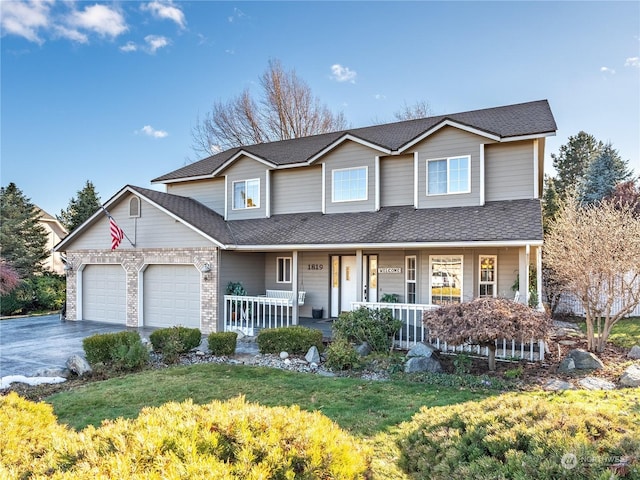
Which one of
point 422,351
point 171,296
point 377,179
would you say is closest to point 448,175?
point 377,179

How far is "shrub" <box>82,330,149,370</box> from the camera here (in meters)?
8.93

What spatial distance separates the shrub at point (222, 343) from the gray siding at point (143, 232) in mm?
4267

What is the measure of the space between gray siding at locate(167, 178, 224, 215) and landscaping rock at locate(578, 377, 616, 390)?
13.8m

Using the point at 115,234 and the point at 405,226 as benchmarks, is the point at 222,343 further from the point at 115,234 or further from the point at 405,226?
the point at 115,234

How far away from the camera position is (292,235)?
13.6 meters

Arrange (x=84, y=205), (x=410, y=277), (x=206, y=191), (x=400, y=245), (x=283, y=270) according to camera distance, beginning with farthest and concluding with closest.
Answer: (x=84, y=205), (x=206, y=191), (x=283, y=270), (x=410, y=277), (x=400, y=245)

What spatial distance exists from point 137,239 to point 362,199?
869 cm

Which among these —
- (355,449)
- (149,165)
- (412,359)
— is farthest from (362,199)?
(149,165)

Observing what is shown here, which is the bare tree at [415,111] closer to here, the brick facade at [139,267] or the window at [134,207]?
the window at [134,207]

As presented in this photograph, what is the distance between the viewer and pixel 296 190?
51.9 feet

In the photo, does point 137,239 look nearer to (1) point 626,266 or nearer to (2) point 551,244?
(2) point 551,244

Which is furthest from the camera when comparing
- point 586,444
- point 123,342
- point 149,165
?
point 149,165

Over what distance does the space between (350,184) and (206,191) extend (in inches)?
271

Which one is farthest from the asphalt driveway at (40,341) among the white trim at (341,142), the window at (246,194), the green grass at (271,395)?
the white trim at (341,142)
